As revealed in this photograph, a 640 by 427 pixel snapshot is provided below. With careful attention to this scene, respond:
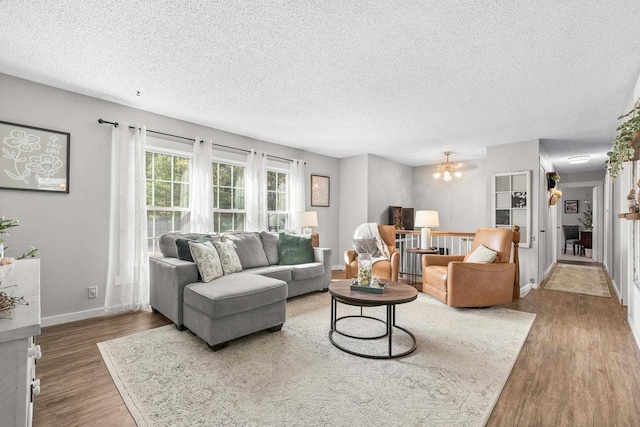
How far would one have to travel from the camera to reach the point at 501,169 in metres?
5.32

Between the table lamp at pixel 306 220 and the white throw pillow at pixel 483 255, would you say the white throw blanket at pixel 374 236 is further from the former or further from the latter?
the white throw pillow at pixel 483 255

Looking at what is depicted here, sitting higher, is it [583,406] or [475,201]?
[475,201]

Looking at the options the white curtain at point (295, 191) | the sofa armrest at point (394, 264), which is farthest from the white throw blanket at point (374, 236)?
the white curtain at point (295, 191)

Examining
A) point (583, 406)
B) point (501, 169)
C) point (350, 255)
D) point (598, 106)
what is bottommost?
point (583, 406)

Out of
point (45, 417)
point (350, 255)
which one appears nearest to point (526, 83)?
point (350, 255)

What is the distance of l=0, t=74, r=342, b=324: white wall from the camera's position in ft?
9.66

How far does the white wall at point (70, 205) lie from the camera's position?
2945 millimetres

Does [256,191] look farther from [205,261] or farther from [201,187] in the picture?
[205,261]

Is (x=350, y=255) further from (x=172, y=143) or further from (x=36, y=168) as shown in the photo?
(x=36, y=168)

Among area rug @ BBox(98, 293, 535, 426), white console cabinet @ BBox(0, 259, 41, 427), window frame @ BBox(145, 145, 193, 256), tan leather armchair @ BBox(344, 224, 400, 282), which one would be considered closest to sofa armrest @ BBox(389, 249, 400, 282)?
tan leather armchair @ BBox(344, 224, 400, 282)

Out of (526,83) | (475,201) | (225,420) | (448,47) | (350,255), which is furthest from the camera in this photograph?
(475,201)

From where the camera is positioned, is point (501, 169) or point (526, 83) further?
point (501, 169)

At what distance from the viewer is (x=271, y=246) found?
441 cm

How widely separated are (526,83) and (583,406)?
8.88 ft
